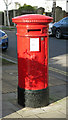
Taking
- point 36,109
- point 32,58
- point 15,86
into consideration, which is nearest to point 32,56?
point 32,58

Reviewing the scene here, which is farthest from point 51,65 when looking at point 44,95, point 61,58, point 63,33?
point 63,33

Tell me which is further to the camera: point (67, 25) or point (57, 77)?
point (67, 25)

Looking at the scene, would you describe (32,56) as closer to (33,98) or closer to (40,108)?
Result: (33,98)

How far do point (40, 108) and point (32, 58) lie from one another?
1037 mm

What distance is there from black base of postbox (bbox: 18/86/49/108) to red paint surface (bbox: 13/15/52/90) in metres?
0.08

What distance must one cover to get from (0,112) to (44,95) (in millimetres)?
978

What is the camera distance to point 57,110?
17.9 feet

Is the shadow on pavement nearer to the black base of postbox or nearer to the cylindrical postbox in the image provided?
the cylindrical postbox

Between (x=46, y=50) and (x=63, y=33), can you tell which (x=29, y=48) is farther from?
(x=63, y=33)

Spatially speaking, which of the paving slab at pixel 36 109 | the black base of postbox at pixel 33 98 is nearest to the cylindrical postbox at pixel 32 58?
the black base of postbox at pixel 33 98

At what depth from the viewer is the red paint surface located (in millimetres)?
5387

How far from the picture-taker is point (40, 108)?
5609mm

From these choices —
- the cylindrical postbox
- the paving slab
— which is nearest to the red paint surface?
the cylindrical postbox

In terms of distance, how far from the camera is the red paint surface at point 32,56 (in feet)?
17.7
